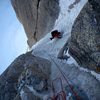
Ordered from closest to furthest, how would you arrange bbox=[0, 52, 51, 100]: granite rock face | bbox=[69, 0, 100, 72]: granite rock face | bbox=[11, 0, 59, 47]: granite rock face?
bbox=[69, 0, 100, 72]: granite rock face < bbox=[0, 52, 51, 100]: granite rock face < bbox=[11, 0, 59, 47]: granite rock face

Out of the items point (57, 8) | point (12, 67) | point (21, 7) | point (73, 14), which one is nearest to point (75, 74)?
point (12, 67)

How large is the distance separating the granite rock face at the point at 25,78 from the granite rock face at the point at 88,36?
4.00 feet

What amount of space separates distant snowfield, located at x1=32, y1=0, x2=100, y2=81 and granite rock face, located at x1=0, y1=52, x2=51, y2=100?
1.68ft

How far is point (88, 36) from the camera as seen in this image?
5629 millimetres

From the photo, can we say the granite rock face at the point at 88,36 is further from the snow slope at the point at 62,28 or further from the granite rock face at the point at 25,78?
the snow slope at the point at 62,28

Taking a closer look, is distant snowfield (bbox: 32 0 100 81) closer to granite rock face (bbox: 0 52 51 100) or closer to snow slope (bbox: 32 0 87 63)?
snow slope (bbox: 32 0 87 63)

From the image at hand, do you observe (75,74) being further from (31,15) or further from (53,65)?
(31,15)

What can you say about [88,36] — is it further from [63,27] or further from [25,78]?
[63,27]

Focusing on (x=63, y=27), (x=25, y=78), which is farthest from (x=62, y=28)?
(x=25, y=78)

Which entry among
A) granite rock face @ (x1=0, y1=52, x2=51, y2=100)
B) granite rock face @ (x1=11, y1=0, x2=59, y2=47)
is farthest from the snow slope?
granite rock face @ (x1=11, y1=0, x2=59, y2=47)

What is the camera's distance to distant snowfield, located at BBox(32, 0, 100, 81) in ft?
26.9

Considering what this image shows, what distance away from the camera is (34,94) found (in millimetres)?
6441

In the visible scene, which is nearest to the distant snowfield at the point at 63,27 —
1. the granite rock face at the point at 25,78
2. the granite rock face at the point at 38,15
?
the granite rock face at the point at 25,78

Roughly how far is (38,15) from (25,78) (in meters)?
7.36
